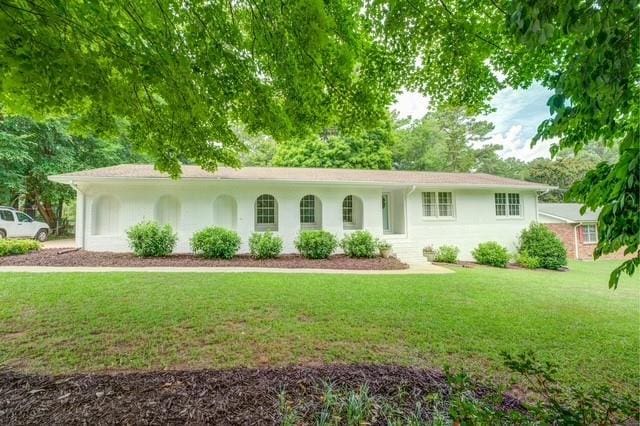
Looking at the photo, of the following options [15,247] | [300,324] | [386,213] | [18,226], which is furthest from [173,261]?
[18,226]

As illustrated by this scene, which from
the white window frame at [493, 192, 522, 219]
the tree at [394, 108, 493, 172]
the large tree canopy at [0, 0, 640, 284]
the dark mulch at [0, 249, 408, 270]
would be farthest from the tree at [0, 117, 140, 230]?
the tree at [394, 108, 493, 172]

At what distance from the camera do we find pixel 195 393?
9.27ft

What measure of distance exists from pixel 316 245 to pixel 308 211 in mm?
3799

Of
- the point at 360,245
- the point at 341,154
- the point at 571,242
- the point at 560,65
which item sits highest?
the point at 341,154

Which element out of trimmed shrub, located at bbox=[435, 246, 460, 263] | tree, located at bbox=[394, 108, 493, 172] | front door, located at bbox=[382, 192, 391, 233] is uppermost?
tree, located at bbox=[394, 108, 493, 172]

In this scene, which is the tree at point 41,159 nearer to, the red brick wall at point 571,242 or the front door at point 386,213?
the front door at point 386,213

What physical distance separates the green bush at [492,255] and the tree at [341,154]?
11.7 metres

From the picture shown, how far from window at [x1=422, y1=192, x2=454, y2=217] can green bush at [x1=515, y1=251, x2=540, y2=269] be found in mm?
3340

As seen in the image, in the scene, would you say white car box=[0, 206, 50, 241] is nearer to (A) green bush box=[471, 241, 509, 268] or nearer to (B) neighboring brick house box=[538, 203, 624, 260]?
(A) green bush box=[471, 241, 509, 268]

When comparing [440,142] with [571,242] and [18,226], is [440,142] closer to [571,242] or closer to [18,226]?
[571,242]

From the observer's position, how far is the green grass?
3.75 metres

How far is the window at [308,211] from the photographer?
14852 millimetres

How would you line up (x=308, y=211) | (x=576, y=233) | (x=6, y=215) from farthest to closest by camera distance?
(x=576, y=233), (x=6, y=215), (x=308, y=211)

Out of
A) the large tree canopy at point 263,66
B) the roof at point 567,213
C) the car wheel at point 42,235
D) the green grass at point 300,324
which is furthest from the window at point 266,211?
the roof at point 567,213
